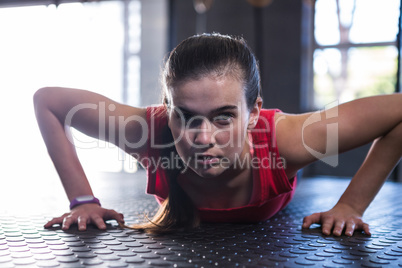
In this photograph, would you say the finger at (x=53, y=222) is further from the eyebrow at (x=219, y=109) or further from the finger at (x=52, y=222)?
the eyebrow at (x=219, y=109)

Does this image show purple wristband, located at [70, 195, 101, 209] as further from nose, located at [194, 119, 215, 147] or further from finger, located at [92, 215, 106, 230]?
nose, located at [194, 119, 215, 147]

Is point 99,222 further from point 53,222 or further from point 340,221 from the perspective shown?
point 340,221

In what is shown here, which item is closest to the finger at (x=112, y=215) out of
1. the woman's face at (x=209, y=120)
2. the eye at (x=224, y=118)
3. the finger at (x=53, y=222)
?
the finger at (x=53, y=222)

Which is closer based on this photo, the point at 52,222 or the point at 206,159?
the point at 206,159

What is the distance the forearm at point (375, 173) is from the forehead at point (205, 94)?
46 centimetres

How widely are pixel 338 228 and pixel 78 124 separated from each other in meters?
0.77

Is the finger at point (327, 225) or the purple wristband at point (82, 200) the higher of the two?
the purple wristband at point (82, 200)

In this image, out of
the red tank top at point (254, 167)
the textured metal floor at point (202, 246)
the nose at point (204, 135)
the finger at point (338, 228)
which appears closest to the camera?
the textured metal floor at point (202, 246)

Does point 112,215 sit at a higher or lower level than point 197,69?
lower

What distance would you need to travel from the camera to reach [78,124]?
3.97 ft

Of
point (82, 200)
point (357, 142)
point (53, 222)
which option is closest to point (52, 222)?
point (53, 222)

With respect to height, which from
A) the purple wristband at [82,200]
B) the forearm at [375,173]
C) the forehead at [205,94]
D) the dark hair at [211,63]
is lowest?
the purple wristband at [82,200]

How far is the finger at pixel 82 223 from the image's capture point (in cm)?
102

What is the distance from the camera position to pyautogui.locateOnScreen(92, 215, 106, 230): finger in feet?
3.42
